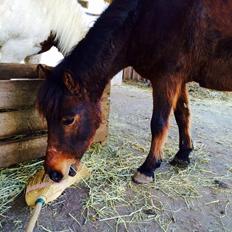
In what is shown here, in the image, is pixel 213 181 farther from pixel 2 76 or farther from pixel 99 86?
pixel 2 76

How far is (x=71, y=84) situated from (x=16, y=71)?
686mm

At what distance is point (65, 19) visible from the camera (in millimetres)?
3277

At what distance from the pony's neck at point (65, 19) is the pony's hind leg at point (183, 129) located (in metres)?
1.15

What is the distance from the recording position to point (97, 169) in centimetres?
266

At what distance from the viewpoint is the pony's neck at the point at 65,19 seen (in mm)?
3258

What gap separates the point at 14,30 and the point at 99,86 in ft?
4.56

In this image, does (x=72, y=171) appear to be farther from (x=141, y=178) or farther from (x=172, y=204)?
(x=172, y=204)

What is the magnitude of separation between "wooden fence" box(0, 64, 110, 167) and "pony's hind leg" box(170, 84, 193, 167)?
1.15 meters

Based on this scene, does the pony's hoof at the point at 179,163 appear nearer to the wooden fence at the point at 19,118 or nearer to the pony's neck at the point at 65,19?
the wooden fence at the point at 19,118

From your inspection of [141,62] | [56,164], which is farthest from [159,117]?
[56,164]

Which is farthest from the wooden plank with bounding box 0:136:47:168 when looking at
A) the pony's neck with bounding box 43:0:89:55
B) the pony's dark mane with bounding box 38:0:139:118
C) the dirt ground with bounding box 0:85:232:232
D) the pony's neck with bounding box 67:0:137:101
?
the pony's neck with bounding box 43:0:89:55

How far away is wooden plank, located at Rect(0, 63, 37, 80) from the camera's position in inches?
98.6

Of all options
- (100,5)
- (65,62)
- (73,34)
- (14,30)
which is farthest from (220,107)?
(65,62)

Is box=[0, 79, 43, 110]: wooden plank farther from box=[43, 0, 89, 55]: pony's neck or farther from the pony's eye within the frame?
box=[43, 0, 89, 55]: pony's neck
